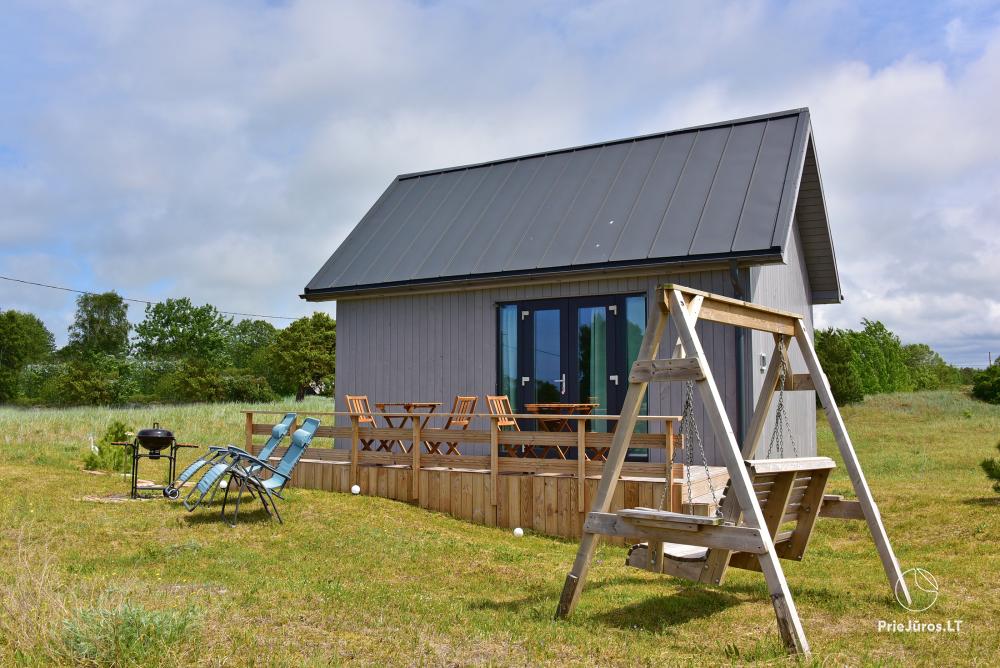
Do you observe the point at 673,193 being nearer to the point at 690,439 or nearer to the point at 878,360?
the point at 690,439

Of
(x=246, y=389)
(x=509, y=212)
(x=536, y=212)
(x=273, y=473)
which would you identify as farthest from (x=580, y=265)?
(x=246, y=389)

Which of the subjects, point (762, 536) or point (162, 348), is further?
point (162, 348)

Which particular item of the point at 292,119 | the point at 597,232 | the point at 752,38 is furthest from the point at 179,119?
the point at 752,38

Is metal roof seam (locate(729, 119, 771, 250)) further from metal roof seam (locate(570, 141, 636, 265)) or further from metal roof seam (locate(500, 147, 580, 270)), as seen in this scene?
metal roof seam (locate(500, 147, 580, 270))

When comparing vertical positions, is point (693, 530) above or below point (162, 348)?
below

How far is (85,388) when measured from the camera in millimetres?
44531

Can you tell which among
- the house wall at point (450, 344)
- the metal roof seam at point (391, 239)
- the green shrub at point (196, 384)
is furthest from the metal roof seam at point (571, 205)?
the green shrub at point (196, 384)

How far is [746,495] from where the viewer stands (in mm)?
4785

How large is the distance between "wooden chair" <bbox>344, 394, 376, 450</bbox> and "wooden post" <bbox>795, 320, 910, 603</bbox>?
233 inches

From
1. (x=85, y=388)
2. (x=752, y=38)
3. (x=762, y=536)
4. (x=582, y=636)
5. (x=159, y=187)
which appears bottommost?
(x=582, y=636)

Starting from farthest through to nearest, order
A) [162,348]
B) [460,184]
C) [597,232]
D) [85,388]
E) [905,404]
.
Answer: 1. [162,348]
2. [85,388]
3. [905,404]
4. [460,184]
5. [597,232]

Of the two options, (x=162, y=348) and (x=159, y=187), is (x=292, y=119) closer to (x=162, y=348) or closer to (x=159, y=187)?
(x=159, y=187)

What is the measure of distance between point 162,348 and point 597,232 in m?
50.7

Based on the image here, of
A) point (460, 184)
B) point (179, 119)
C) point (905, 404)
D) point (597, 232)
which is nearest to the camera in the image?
point (597, 232)
